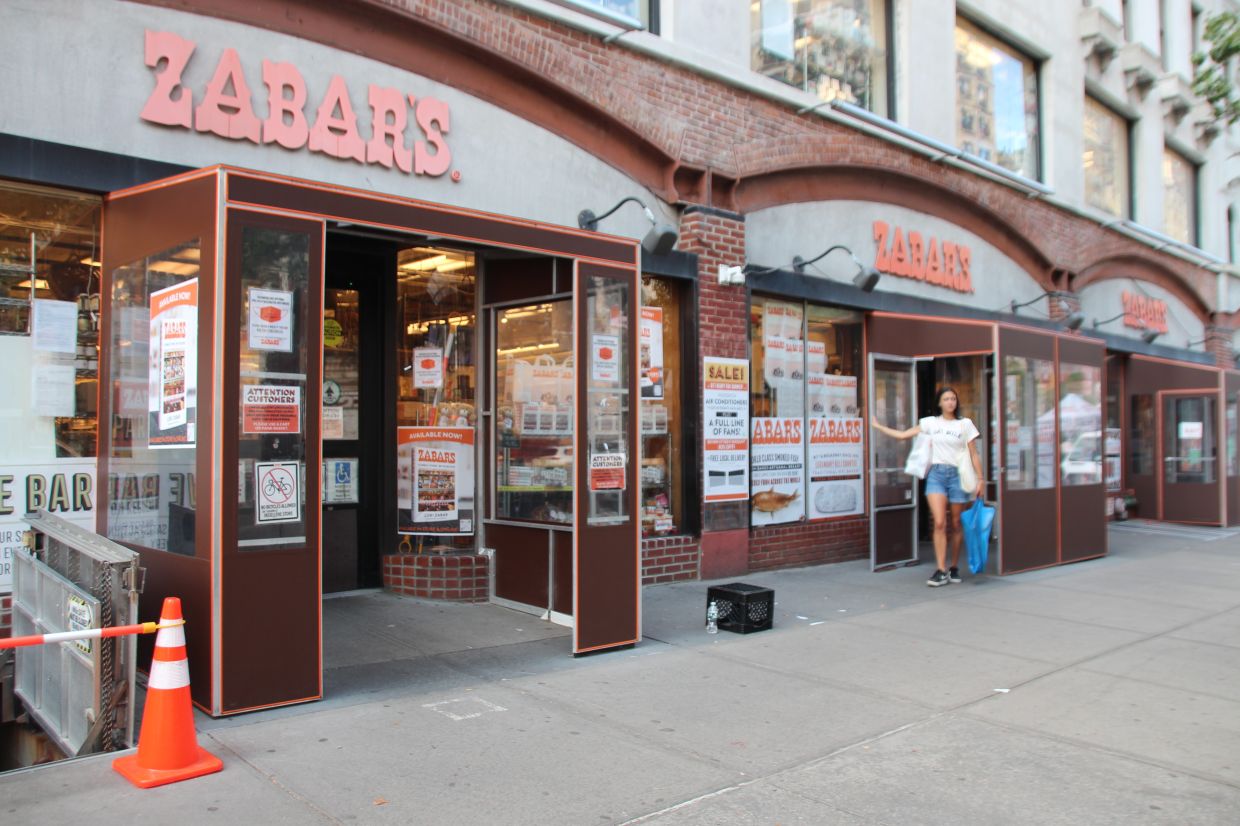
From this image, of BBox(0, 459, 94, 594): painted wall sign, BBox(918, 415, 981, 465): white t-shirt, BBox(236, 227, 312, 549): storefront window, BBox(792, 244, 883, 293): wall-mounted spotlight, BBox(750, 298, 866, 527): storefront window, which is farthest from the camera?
BBox(792, 244, 883, 293): wall-mounted spotlight

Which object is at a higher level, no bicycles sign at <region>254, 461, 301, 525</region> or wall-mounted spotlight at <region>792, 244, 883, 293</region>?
wall-mounted spotlight at <region>792, 244, 883, 293</region>

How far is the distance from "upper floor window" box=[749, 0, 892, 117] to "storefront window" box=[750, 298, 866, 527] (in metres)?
2.87

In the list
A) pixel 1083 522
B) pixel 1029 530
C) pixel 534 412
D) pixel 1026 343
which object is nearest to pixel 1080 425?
pixel 1083 522

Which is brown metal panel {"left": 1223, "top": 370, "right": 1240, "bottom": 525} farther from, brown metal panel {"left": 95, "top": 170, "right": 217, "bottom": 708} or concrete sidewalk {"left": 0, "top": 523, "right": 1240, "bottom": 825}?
brown metal panel {"left": 95, "top": 170, "right": 217, "bottom": 708}

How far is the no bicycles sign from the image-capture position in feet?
17.3

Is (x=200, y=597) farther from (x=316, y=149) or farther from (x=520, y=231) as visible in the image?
(x=316, y=149)

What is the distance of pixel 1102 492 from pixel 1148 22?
12454mm

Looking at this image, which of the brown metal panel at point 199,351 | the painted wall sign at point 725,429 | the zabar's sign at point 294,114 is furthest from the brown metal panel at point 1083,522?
the brown metal panel at point 199,351

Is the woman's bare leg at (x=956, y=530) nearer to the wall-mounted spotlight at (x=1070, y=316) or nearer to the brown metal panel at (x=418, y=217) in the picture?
the brown metal panel at (x=418, y=217)

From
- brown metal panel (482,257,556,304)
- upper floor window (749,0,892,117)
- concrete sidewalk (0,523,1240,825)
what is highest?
upper floor window (749,0,892,117)

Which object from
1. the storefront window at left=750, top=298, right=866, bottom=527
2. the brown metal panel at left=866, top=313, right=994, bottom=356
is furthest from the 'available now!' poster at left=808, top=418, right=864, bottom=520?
the brown metal panel at left=866, top=313, right=994, bottom=356

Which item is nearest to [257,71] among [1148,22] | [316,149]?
[316,149]

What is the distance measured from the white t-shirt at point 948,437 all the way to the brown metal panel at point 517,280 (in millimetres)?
4577

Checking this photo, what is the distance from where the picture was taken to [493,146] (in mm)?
8508
